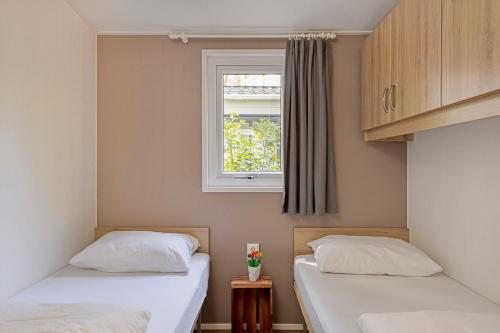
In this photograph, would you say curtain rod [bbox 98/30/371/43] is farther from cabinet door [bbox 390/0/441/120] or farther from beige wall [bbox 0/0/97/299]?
cabinet door [bbox 390/0/441/120]

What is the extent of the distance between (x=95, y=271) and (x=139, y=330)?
1.11 meters

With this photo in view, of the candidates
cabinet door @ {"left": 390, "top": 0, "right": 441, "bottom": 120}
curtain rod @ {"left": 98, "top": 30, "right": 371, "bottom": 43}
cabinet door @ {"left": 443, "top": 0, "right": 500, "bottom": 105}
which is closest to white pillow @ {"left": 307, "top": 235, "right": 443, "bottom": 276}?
cabinet door @ {"left": 390, "top": 0, "right": 441, "bottom": 120}

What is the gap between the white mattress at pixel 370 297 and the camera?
163 cm

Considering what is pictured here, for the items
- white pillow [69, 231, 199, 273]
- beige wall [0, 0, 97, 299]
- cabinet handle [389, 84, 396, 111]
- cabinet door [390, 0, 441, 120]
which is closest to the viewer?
cabinet door [390, 0, 441, 120]

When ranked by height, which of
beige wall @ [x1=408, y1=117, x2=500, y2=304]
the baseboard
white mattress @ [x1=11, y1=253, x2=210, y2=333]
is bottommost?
the baseboard

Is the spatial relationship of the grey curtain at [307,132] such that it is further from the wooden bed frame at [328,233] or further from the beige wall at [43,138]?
the beige wall at [43,138]

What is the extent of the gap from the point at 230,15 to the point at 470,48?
1553 millimetres

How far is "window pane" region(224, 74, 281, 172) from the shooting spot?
112 inches

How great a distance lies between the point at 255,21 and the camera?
2557 mm

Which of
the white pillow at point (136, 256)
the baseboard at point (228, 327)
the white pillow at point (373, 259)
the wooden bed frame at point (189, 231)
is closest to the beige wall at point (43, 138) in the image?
the wooden bed frame at point (189, 231)

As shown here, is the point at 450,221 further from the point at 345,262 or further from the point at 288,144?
the point at 288,144

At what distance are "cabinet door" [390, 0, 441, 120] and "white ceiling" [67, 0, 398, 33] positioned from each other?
45cm

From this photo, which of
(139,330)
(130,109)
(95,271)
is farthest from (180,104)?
(139,330)

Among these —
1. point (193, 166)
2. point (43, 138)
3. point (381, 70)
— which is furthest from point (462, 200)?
point (43, 138)
